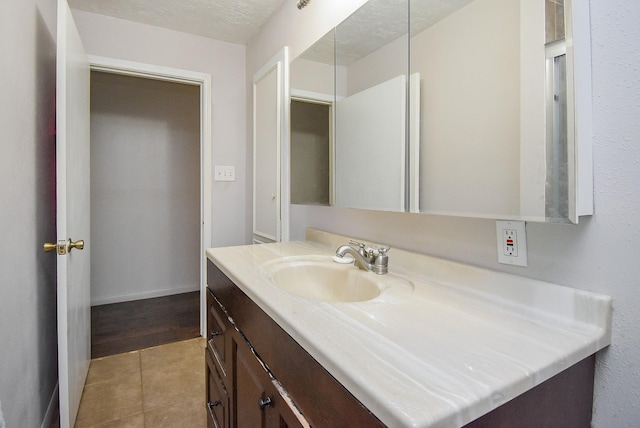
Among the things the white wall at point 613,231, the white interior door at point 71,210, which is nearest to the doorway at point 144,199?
the white interior door at point 71,210

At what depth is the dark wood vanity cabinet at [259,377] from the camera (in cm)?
53

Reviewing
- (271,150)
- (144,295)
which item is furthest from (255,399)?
(144,295)

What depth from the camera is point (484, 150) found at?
2.72 ft

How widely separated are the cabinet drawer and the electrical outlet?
1395mm

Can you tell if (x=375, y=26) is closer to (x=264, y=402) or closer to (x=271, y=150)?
(x=271, y=150)

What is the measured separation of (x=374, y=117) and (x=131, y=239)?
2872mm

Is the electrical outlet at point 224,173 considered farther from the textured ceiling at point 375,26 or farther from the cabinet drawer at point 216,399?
the cabinet drawer at point 216,399

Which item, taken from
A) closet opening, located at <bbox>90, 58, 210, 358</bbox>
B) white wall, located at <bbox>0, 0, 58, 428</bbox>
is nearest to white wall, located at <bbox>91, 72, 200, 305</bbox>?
closet opening, located at <bbox>90, 58, 210, 358</bbox>

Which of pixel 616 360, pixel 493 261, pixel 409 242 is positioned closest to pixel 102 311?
pixel 409 242

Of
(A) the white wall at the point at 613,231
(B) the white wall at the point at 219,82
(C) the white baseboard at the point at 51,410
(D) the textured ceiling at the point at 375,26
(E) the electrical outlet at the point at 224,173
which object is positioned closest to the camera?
(A) the white wall at the point at 613,231

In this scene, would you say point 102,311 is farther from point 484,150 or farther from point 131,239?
point 484,150

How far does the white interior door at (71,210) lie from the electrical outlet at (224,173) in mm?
798

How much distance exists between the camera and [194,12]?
1.99 metres

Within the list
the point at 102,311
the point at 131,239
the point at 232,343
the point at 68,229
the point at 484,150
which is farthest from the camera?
the point at 131,239
